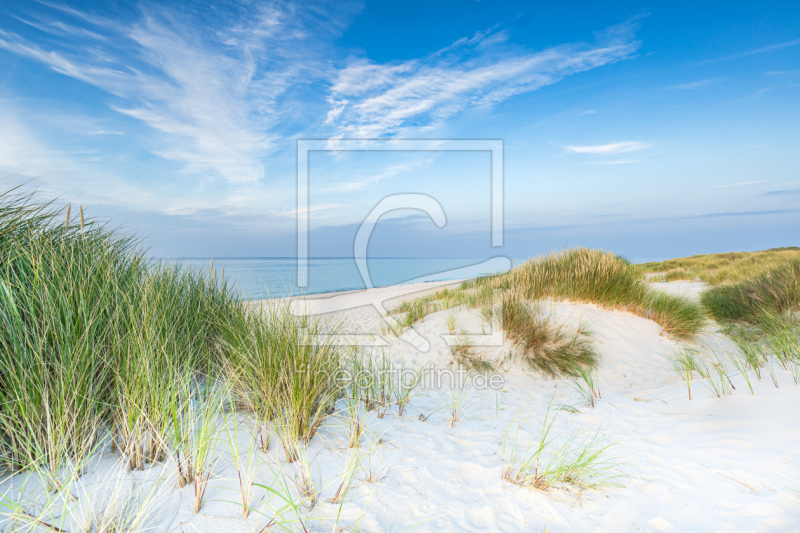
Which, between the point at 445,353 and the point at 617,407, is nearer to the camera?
the point at 617,407

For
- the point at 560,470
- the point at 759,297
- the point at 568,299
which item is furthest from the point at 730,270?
the point at 560,470

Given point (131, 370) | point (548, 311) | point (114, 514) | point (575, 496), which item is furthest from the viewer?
point (548, 311)

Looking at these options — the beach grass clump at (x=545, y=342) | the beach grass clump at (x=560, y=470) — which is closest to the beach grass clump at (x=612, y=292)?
the beach grass clump at (x=545, y=342)

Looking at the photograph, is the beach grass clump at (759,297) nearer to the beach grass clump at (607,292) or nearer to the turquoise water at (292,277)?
the beach grass clump at (607,292)

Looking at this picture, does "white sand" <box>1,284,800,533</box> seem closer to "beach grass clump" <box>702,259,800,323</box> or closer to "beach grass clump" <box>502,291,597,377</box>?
"beach grass clump" <box>502,291,597,377</box>

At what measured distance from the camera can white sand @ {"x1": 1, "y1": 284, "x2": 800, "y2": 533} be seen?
2197 millimetres

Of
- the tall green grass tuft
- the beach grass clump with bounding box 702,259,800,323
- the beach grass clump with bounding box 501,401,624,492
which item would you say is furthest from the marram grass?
the tall green grass tuft

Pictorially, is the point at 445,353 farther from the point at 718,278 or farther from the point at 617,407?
the point at 718,278

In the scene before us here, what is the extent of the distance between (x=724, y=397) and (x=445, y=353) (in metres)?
3.91

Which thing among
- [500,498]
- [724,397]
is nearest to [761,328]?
[724,397]

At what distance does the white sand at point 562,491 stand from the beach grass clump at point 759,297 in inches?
208

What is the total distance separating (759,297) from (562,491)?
871 centimetres

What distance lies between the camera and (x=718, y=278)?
14.1 metres

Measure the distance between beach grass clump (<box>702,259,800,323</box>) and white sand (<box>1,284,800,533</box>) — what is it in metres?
5.28
